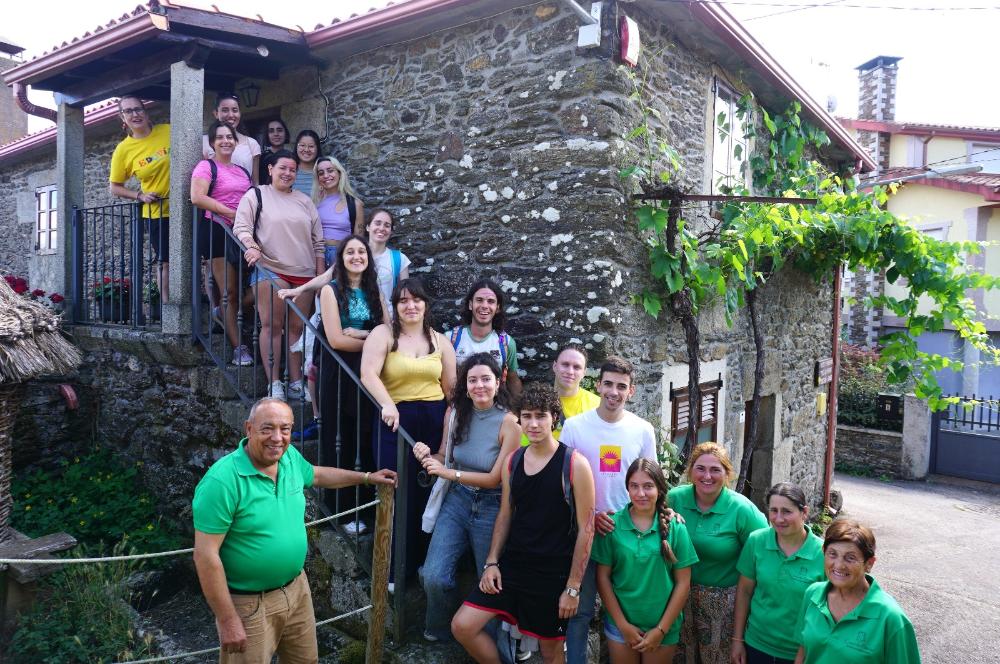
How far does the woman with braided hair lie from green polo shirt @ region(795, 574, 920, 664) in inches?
24.2

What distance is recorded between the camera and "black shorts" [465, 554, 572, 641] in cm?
314

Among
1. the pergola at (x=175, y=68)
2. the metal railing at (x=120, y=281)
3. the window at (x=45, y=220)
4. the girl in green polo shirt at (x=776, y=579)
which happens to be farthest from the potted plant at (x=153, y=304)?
the window at (x=45, y=220)

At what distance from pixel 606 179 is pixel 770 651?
9.61 ft

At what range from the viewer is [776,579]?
9.89ft

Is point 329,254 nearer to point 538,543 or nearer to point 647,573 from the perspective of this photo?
point 538,543

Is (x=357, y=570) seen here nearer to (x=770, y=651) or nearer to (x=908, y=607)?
(x=770, y=651)

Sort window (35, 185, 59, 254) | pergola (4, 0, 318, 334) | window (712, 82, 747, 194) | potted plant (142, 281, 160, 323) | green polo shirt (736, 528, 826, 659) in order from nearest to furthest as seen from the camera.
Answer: green polo shirt (736, 528, 826, 659) → pergola (4, 0, 318, 334) → potted plant (142, 281, 160, 323) → window (712, 82, 747, 194) → window (35, 185, 59, 254)

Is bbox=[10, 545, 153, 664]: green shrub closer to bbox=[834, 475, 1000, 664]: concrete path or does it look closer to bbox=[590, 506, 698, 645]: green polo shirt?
bbox=[590, 506, 698, 645]: green polo shirt

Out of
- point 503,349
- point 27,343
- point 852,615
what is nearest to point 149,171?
point 27,343

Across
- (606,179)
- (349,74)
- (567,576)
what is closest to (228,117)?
(349,74)

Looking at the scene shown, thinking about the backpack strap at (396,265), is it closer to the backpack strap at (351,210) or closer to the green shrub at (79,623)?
the backpack strap at (351,210)

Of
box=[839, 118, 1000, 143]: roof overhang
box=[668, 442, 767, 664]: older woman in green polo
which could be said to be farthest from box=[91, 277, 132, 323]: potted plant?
box=[839, 118, 1000, 143]: roof overhang

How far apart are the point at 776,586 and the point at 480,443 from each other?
59.5 inches

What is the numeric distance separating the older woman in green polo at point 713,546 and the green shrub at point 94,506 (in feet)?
12.7
